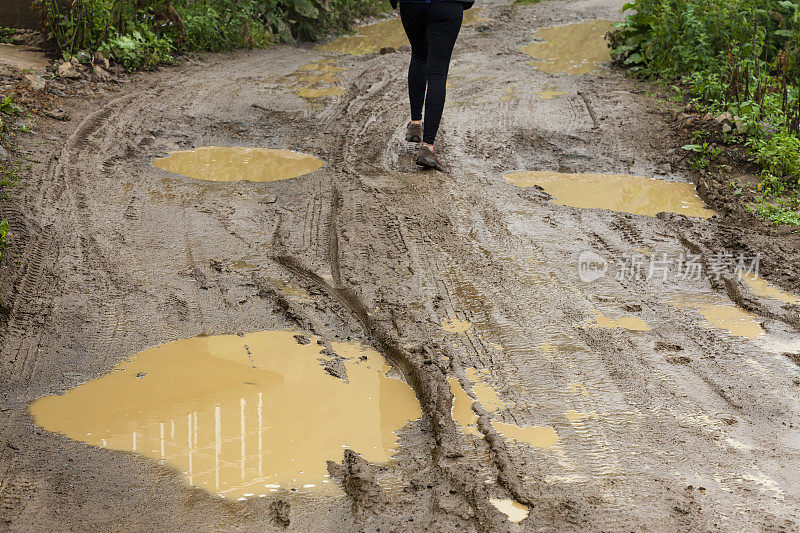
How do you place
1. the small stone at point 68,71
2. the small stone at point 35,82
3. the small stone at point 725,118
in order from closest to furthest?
the small stone at point 725,118 → the small stone at point 35,82 → the small stone at point 68,71

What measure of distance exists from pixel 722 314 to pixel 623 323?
0.52m

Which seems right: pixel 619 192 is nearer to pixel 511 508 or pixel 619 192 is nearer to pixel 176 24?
pixel 511 508

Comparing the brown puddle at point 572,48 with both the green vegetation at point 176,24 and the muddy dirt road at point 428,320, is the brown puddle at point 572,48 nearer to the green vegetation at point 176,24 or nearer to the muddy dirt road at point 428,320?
the muddy dirt road at point 428,320

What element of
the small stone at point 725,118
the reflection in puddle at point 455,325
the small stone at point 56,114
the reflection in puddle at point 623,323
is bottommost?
the reflection in puddle at point 455,325

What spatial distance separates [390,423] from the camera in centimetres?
275

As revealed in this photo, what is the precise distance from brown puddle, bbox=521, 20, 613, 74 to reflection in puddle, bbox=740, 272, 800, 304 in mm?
5297

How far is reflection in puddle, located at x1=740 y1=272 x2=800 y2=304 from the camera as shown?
3672 mm

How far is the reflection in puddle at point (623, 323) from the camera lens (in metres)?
3.36

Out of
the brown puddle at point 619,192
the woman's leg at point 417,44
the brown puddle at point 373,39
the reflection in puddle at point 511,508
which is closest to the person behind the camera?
the reflection in puddle at point 511,508

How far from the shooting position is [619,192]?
507 centimetres

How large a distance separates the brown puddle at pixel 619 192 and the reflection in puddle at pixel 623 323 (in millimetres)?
1489

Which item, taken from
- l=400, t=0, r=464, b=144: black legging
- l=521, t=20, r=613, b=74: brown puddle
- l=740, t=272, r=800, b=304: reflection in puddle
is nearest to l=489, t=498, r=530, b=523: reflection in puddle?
l=740, t=272, r=800, b=304: reflection in puddle

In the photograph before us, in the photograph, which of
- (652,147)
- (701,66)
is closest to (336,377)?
(652,147)

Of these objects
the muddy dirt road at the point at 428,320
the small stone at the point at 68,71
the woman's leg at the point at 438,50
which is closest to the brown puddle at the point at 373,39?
the small stone at the point at 68,71
